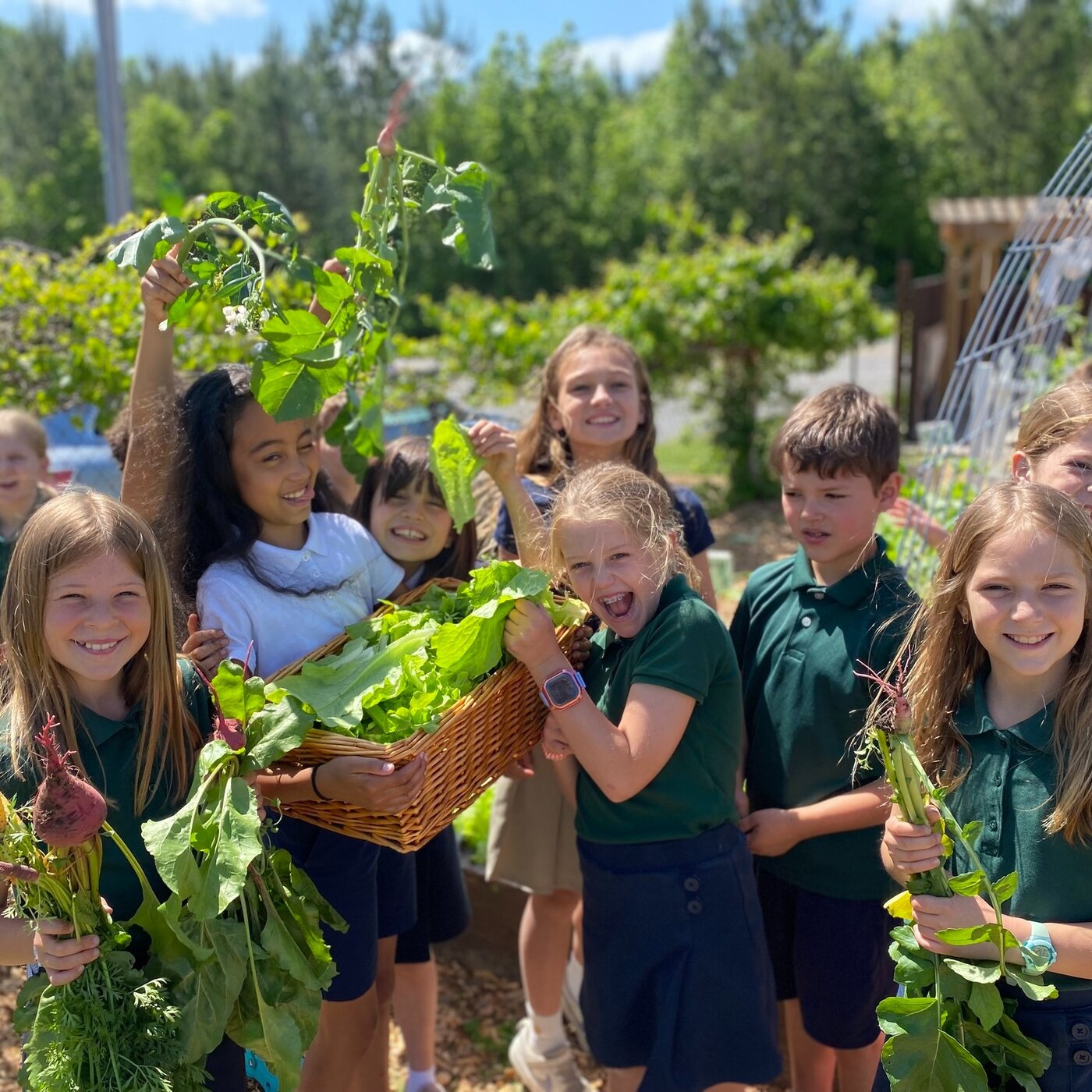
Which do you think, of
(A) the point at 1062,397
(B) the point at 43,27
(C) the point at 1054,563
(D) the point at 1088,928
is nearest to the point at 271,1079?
(D) the point at 1088,928

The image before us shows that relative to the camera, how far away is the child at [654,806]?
87.7 inches

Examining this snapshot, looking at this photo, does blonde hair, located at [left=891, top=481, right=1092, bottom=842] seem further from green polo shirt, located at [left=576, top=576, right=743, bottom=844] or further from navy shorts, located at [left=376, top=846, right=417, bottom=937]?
navy shorts, located at [left=376, top=846, right=417, bottom=937]

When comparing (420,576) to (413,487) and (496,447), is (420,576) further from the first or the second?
(496,447)

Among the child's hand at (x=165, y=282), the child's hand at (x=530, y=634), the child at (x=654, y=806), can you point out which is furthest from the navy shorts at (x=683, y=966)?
the child's hand at (x=165, y=282)

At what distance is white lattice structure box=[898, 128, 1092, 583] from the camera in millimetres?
3738

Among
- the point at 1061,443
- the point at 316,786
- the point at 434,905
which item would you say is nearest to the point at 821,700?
the point at 1061,443

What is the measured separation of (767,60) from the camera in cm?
3366

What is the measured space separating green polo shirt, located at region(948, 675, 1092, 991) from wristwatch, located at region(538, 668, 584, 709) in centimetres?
72

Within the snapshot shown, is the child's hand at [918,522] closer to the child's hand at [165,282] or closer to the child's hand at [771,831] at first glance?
the child's hand at [771,831]

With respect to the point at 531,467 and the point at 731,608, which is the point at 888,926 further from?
the point at 731,608

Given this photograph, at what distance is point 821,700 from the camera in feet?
8.03

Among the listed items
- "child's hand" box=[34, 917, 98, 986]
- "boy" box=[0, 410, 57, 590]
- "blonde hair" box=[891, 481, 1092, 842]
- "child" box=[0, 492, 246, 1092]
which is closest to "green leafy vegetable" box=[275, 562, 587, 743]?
"child" box=[0, 492, 246, 1092]

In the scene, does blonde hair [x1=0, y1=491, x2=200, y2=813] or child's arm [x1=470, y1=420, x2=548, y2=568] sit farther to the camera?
child's arm [x1=470, y1=420, x2=548, y2=568]

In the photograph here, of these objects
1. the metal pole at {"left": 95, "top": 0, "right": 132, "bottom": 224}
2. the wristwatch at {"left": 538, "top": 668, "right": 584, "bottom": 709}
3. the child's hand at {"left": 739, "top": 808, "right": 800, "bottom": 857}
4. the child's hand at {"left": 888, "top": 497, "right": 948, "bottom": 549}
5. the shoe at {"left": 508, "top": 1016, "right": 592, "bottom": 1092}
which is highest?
the metal pole at {"left": 95, "top": 0, "right": 132, "bottom": 224}
